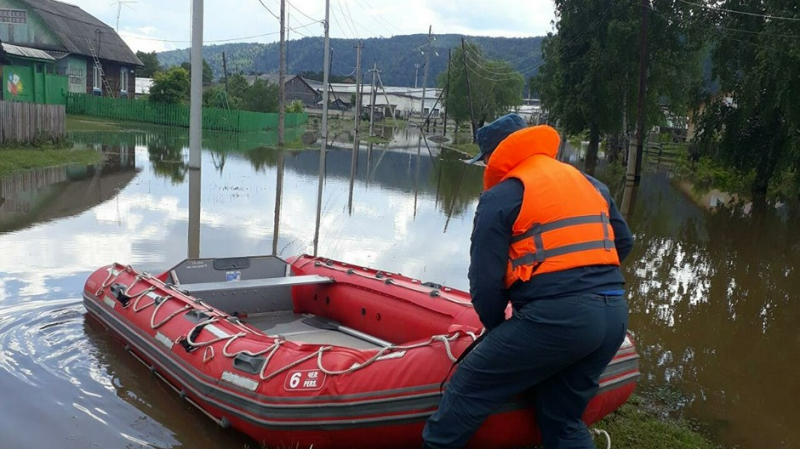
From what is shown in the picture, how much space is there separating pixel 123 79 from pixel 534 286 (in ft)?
140

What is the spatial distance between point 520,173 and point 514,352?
793 mm

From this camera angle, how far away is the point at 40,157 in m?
16.0

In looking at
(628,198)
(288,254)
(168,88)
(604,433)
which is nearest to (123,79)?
(168,88)

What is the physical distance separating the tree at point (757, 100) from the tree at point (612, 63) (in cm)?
226

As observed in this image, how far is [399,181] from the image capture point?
62.6 feet

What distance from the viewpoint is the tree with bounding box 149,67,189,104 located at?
1465 inches

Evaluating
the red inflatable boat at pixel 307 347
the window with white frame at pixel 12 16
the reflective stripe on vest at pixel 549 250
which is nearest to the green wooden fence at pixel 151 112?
the window with white frame at pixel 12 16

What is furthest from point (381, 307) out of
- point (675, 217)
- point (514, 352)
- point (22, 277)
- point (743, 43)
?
point (743, 43)

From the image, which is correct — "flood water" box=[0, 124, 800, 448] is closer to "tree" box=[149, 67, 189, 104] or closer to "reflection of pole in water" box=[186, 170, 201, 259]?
"reflection of pole in water" box=[186, 170, 201, 259]

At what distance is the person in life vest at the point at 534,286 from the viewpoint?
9.71 feet

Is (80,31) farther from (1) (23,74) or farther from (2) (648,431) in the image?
(2) (648,431)

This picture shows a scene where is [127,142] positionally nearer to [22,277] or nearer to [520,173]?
[22,277]

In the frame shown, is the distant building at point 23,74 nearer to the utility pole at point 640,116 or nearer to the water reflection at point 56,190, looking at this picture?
the water reflection at point 56,190

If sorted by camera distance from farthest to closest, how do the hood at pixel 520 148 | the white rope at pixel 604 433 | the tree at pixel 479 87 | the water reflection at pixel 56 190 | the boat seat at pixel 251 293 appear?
the tree at pixel 479 87 < the water reflection at pixel 56 190 < the boat seat at pixel 251 293 < the white rope at pixel 604 433 < the hood at pixel 520 148
